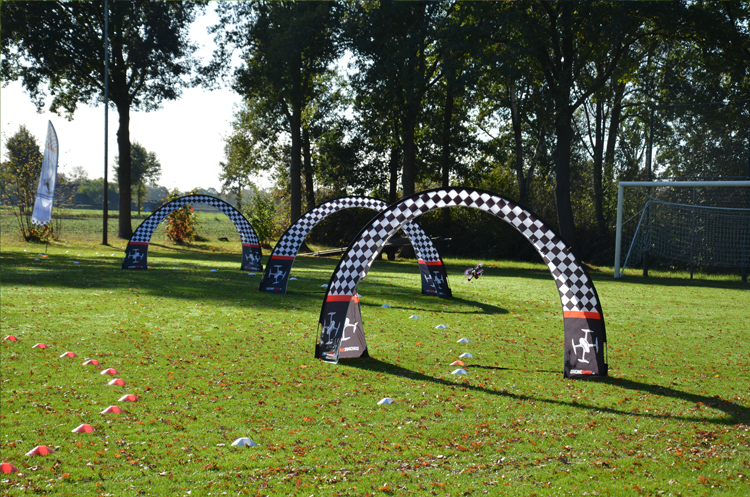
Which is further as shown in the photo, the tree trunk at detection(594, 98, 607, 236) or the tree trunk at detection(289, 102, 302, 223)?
the tree trunk at detection(289, 102, 302, 223)

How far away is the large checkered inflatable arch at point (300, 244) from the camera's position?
10773 millimetres

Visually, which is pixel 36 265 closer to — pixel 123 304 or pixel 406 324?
pixel 123 304

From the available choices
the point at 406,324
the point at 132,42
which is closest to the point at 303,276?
the point at 406,324

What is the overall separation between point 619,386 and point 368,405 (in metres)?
2.31

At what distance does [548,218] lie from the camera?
2530 centimetres

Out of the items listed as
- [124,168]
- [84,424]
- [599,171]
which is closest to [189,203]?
[84,424]

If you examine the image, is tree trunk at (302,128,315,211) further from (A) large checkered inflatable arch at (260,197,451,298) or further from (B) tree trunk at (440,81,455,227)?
Answer: (A) large checkered inflatable arch at (260,197,451,298)

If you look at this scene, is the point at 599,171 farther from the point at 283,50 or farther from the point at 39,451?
the point at 39,451

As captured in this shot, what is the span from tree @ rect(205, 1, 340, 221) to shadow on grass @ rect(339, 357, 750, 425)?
17860 millimetres

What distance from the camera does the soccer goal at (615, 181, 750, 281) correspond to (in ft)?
56.8

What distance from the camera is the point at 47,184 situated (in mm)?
13414

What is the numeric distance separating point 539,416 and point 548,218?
2189 centimetres

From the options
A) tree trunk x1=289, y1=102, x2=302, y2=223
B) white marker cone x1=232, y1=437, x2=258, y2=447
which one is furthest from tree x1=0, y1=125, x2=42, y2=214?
white marker cone x1=232, y1=437, x2=258, y2=447

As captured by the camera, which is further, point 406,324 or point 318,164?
point 318,164
